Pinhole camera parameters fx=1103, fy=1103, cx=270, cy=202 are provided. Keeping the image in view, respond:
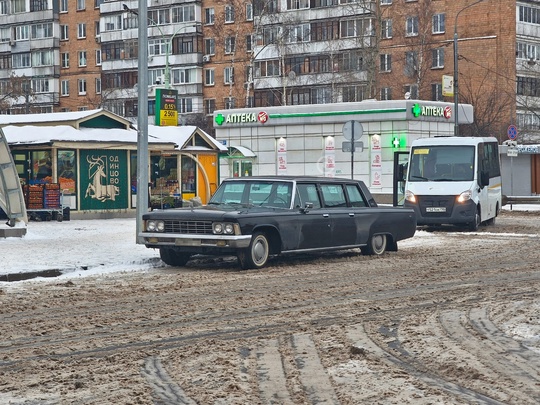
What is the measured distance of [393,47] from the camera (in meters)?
79.4

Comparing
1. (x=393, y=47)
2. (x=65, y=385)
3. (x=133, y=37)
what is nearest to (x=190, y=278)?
(x=65, y=385)

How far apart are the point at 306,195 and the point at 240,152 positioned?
3803cm

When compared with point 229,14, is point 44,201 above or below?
below

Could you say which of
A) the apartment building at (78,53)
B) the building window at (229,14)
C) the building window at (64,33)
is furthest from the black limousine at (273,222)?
the building window at (64,33)

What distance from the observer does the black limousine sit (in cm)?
1650

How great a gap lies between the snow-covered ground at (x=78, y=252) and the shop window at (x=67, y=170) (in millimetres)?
5785

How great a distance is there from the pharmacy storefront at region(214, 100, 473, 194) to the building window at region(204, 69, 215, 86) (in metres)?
30.1

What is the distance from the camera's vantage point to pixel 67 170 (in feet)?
107

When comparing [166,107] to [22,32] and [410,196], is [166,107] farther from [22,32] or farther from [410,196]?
[22,32]

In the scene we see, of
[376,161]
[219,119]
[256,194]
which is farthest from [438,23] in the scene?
[256,194]

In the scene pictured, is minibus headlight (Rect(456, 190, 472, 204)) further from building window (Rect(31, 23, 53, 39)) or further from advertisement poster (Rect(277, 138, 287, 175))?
building window (Rect(31, 23, 53, 39))

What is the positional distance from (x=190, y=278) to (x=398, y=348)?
691cm

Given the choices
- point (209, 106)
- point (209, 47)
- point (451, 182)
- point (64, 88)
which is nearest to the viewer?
point (451, 182)

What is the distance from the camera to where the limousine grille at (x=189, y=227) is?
54.1 ft
